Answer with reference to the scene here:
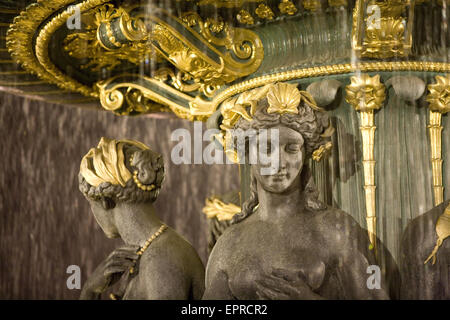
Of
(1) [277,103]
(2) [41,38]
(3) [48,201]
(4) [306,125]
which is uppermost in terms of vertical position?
(2) [41,38]

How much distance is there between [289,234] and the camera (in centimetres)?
376

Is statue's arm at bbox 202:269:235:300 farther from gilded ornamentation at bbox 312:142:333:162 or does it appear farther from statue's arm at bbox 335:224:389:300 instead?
gilded ornamentation at bbox 312:142:333:162

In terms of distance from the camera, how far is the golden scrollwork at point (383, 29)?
13.7 feet

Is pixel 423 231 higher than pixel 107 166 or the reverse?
the reverse

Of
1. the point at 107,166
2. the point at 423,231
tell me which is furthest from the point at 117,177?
the point at 423,231

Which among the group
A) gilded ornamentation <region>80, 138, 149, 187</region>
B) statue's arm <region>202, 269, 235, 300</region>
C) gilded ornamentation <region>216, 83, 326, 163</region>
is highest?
gilded ornamentation <region>216, 83, 326, 163</region>

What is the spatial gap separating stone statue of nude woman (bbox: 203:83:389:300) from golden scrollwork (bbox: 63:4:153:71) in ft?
2.75

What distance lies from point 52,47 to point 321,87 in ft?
5.98

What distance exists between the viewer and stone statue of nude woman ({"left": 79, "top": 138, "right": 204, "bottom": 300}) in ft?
13.1

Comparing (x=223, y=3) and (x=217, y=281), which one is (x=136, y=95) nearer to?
(x=223, y=3)

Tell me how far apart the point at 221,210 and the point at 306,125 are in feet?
6.08

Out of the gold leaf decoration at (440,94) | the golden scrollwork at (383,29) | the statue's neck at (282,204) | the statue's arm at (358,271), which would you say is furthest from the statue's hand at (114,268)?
the gold leaf decoration at (440,94)

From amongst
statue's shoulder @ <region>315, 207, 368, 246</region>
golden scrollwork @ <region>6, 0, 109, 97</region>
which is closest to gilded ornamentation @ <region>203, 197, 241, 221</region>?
golden scrollwork @ <region>6, 0, 109, 97</region>
